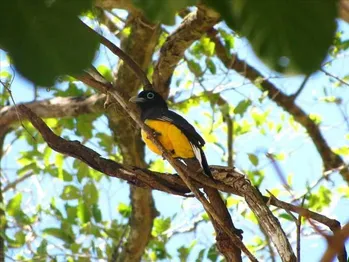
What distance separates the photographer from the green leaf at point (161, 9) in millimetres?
561

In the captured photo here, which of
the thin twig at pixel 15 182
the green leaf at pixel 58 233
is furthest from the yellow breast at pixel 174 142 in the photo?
the thin twig at pixel 15 182

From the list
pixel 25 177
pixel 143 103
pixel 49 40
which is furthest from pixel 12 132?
pixel 49 40

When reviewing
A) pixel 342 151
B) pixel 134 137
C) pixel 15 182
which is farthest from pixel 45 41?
pixel 15 182

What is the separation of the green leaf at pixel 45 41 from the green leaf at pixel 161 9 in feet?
0.17

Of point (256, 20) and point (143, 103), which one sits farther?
Result: point (143, 103)

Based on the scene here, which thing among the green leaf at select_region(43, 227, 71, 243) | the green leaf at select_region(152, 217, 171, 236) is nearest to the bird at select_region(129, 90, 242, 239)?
the green leaf at select_region(43, 227, 71, 243)

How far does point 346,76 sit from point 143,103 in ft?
8.47

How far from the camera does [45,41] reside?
0.54 m

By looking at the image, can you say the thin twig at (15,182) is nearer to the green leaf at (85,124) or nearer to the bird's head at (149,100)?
the green leaf at (85,124)

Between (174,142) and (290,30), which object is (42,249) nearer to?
(174,142)

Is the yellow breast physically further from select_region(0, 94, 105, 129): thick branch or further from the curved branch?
the curved branch

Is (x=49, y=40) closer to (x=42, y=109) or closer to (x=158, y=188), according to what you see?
(x=158, y=188)

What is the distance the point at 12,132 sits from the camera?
7.76 m

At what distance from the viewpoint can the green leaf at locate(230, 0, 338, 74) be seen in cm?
51
